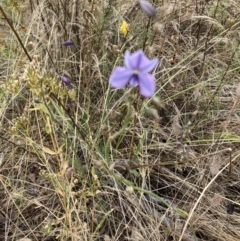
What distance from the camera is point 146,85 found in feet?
2.44

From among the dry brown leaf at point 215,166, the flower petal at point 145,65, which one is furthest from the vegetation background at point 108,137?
the flower petal at point 145,65

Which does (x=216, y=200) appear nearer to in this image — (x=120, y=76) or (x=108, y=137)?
(x=108, y=137)

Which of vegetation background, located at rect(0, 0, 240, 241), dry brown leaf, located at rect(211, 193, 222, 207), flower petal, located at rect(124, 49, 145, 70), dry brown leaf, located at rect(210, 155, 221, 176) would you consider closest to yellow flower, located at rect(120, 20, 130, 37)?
vegetation background, located at rect(0, 0, 240, 241)

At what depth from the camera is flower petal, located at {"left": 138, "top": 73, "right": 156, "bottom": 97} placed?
73 centimetres

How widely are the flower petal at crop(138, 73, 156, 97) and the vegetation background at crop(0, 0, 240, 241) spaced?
39 centimetres

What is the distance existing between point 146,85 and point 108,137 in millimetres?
671

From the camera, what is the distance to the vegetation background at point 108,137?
1259 millimetres

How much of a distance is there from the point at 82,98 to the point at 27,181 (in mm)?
336

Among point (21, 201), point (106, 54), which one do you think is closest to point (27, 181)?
point (21, 201)

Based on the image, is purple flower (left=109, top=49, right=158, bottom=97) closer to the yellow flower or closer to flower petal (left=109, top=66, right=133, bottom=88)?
flower petal (left=109, top=66, right=133, bottom=88)

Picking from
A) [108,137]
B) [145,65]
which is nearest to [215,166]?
[108,137]

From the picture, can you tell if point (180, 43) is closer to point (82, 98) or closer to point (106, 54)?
point (106, 54)

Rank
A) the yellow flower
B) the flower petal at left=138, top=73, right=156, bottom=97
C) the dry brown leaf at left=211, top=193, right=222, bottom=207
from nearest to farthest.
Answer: the flower petal at left=138, top=73, right=156, bottom=97 < the dry brown leaf at left=211, top=193, right=222, bottom=207 < the yellow flower

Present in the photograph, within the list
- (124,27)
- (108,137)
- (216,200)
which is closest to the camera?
(216,200)
